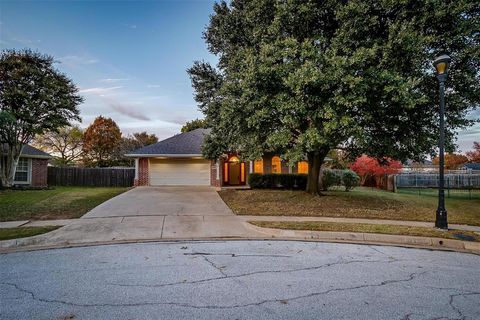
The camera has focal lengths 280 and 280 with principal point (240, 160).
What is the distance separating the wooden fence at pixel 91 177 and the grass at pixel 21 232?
A: 1674cm

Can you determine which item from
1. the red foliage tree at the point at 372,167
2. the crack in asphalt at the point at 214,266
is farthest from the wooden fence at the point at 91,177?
the crack in asphalt at the point at 214,266

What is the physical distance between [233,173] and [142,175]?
7.14 meters

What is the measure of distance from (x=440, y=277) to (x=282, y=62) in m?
8.70

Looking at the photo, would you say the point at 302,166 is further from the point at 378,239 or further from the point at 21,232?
the point at 21,232

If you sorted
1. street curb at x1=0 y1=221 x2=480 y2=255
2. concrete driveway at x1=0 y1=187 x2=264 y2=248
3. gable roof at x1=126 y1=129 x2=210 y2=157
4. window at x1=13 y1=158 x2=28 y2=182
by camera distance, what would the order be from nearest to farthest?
street curb at x1=0 y1=221 x2=480 y2=255
concrete driveway at x1=0 y1=187 x2=264 y2=248
window at x1=13 y1=158 x2=28 y2=182
gable roof at x1=126 y1=129 x2=210 y2=157

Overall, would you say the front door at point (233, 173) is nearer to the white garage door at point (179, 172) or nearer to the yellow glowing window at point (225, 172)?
the yellow glowing window at point (225, 172)

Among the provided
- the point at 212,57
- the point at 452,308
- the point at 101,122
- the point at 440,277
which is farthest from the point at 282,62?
the point at 101,122

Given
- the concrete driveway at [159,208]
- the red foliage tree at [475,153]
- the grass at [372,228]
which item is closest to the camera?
the grass at [372,228]

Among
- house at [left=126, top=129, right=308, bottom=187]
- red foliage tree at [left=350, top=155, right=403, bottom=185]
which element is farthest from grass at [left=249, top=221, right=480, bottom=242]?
red foliage tree at [left=350, top=155, right=403, bottom=185]

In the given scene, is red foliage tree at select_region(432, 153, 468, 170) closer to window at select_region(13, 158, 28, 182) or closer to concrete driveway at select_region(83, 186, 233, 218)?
concrete driveway at select_region(83, 186, 233, 218)

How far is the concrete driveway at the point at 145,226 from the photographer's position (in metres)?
6.78

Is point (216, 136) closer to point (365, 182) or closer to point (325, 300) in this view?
point (325, 300)

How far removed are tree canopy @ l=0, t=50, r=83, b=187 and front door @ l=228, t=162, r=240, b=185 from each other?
11902 millimetres

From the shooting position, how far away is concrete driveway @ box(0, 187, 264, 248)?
6781 mm
